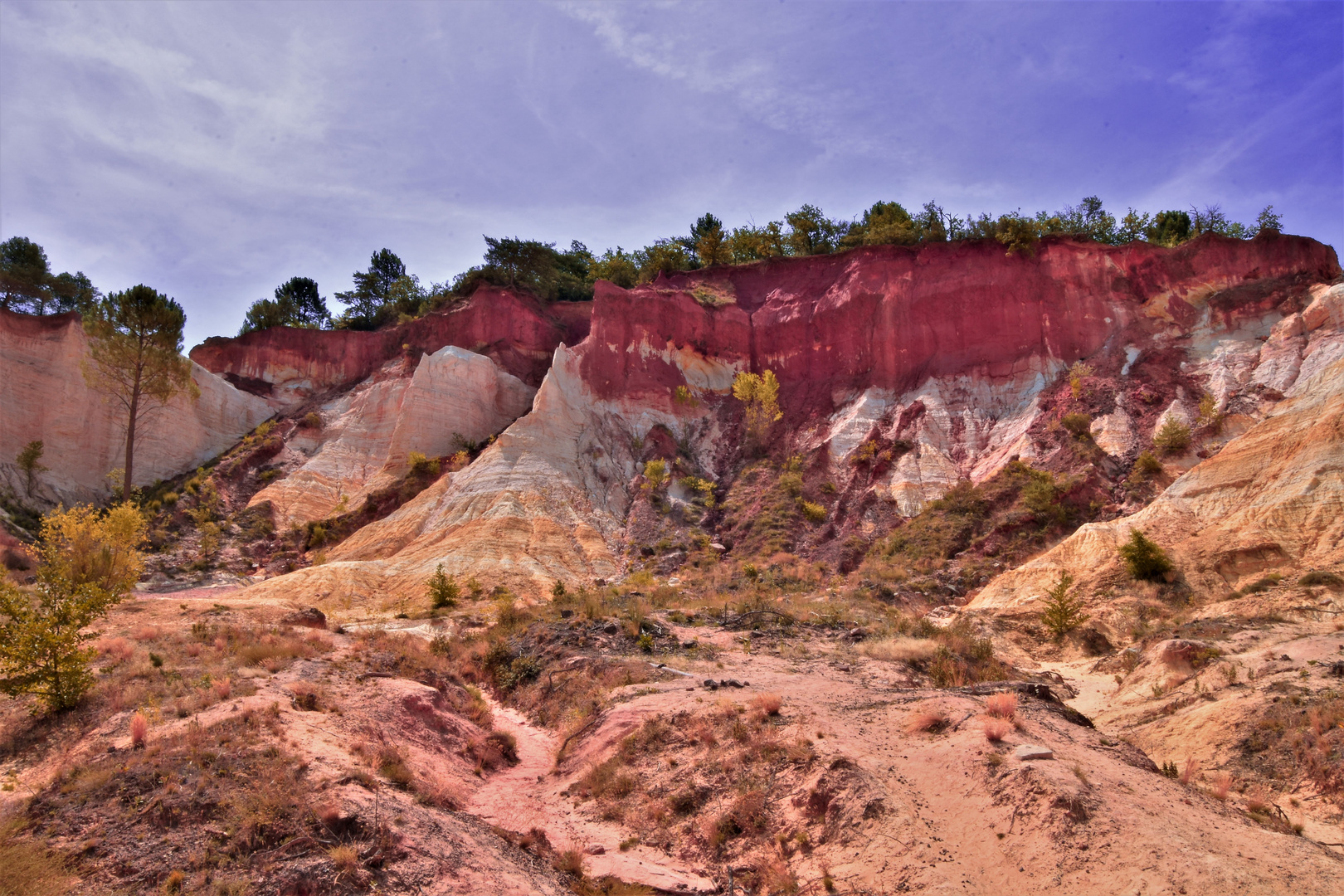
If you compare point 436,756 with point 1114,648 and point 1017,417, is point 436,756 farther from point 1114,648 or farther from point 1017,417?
point 1017,417

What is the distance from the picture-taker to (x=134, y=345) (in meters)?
36.5

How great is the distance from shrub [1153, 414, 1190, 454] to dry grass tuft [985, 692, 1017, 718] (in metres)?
19.9

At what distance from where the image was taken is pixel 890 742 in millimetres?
10297

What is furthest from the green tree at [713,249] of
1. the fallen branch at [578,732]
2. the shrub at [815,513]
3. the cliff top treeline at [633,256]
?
the fallen branch at [578,732]

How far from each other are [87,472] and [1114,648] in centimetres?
4441

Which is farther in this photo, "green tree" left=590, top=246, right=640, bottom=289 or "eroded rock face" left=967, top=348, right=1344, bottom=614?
"green tree" left=590, top=246, right=640, bottom=289

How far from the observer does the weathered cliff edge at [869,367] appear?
2822 cm

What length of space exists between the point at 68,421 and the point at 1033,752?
147ft

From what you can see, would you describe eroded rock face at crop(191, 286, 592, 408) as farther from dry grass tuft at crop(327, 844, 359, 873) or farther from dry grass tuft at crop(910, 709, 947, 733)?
dry grass tuft at crop(327, 844, 359, 873)

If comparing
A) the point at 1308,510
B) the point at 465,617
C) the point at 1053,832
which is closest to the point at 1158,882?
the point at 1053,832

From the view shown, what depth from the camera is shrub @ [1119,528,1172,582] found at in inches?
766

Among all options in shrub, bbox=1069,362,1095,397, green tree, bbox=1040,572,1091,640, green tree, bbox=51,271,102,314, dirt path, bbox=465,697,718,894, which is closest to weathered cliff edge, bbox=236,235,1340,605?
shrub, bbox=1069,362,1095,397

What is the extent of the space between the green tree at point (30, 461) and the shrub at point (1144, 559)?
4407 cm

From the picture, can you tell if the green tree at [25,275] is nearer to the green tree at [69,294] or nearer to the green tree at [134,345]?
the green tree at [69,294]
